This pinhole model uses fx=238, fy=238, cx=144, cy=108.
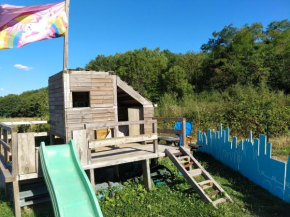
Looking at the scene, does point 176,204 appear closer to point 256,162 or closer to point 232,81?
point 256,162

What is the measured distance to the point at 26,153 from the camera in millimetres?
4957

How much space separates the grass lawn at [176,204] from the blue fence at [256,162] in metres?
0.28

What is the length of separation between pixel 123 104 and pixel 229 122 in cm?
763

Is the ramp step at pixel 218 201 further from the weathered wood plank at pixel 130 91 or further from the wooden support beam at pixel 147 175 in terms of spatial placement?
the weathered wood plank at pixel 130 91

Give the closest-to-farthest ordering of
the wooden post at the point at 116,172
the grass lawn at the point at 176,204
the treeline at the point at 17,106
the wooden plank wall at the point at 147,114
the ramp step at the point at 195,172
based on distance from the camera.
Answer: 1. the grass lawn at the point at 176,204
2. the ramp step at the point at 195,172
3. the wooden post at the point at 116,172
4. the wooden plank wall at the point at 147,114
5. the treeline at the point at 17,106

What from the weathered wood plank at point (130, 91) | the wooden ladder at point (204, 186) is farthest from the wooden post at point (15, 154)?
the wooden ladder at point (204, 186)

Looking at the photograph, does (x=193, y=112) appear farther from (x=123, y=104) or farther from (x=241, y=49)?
(x=241, y=49)

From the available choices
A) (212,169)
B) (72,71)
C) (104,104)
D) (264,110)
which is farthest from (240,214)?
(264,110)

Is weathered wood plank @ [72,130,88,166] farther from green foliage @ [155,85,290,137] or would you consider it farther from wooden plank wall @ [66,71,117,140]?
green foliage @ [155,85,290,137]

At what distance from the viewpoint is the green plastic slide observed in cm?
420

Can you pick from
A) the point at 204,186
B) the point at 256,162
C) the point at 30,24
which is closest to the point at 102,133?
the point at 204,186

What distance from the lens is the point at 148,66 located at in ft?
116

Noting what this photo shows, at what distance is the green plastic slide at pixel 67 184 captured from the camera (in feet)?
13.8

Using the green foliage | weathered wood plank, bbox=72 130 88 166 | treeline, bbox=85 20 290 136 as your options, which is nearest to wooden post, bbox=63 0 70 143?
weathered wood plank, bbox=72 130 88 166
